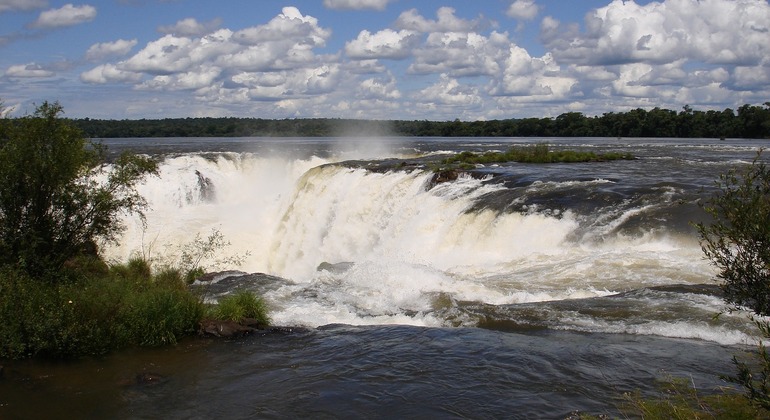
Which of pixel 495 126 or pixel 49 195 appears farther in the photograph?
pixel 495 126

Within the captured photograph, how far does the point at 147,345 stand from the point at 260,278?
5.83 metres

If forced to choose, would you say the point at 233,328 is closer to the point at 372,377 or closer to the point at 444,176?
the point at 372,377

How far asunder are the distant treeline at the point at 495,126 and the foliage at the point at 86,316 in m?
44.6

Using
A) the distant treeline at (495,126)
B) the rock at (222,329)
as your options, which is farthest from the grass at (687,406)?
the distant treeline at (495,126)

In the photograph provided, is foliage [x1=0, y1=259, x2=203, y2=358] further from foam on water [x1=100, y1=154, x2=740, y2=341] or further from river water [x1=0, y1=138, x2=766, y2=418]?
foam on water [x1=100, y1=154, x2=740, y2=341]

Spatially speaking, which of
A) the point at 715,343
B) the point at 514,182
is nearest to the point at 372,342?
the point at 715,343

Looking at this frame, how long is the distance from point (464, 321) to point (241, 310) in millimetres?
3840

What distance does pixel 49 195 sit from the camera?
12141 mm

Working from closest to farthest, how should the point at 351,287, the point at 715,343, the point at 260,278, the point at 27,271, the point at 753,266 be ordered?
the point at 753,266 → the point at 715,343 → the point at 27,271 → the point at 351,287 → the point at 260,278

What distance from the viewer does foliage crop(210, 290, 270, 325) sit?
11.1 meters

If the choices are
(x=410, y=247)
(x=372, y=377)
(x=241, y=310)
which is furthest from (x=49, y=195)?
(x=410, y=247)

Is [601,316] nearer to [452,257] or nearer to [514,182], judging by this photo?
[452,257]

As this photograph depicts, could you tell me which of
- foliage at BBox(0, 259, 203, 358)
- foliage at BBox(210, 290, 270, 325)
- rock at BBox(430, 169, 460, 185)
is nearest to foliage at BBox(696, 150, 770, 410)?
foliage at BBox(210, 290, 270, 325)

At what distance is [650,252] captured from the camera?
14.4m
